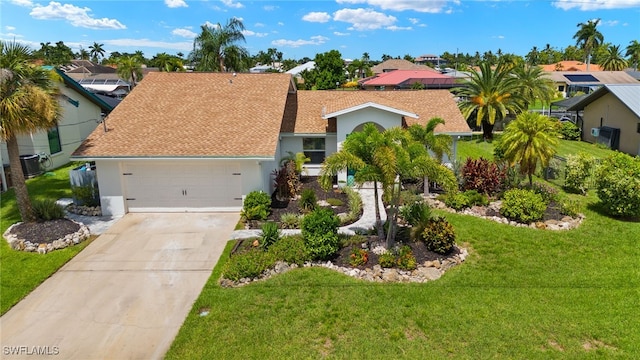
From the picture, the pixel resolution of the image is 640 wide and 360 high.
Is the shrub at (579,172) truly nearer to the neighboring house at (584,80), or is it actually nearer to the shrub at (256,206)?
the shrub at (256,206)

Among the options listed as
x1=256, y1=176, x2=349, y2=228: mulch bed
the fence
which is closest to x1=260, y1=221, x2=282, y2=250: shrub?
x1=256, y1=176, x2=349, y2=228: mulch bed

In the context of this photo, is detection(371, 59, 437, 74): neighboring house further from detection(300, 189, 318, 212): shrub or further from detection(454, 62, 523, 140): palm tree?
detection(300, 189, 318, 212): shrub

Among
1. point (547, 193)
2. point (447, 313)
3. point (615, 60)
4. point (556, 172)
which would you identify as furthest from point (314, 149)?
point (615, 60)

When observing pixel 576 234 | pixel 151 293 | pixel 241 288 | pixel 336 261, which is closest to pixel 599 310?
pixel 576 234

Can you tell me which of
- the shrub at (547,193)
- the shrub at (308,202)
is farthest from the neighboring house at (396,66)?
the shrub at (308,202)

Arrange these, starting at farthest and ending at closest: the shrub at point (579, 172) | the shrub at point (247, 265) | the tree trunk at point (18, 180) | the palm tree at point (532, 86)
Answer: the palm tree at point (532, 86)
the shrub at point (579, 172)
the tree trunk at point (18, 180)
the shrub at point (247, 265)

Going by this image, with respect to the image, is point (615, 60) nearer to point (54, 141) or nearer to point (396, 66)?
point (396, 66)
